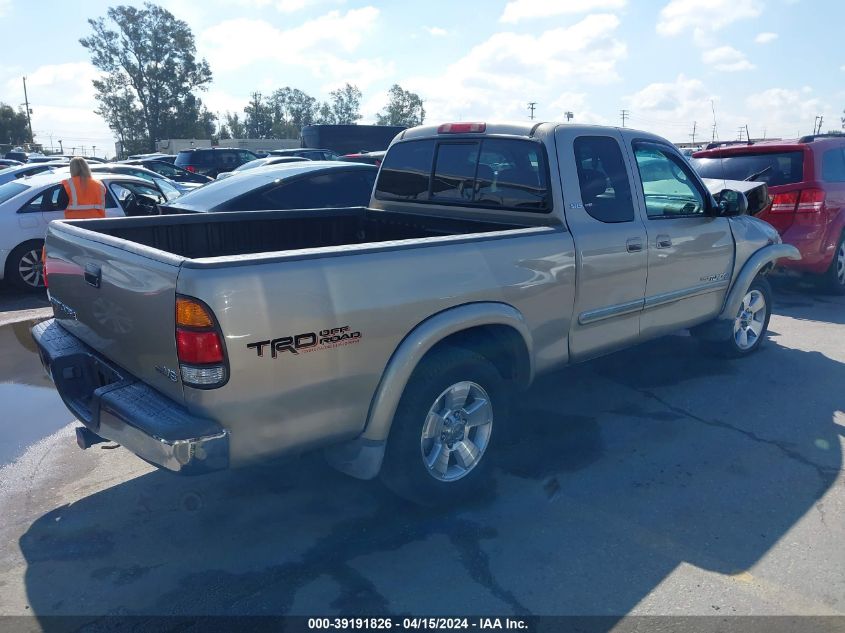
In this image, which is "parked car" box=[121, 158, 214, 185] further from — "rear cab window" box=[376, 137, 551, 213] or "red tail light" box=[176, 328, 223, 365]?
"red tail light" box=[176, 328, 223, 365]

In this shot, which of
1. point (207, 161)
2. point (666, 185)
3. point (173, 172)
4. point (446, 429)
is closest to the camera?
Answer: point (446, 429)

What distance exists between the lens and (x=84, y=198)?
7445 millimetres

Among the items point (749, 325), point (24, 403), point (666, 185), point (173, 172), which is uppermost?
point (173, 172)

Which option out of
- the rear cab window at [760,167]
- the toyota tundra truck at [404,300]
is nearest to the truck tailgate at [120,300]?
the toyota tundra truck at [404,300]

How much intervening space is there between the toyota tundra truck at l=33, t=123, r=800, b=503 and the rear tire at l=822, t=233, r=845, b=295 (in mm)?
3277

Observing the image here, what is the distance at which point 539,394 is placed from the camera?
17.2 feet

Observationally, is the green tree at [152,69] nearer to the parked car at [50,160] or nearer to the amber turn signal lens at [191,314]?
the parked car at [50,160]

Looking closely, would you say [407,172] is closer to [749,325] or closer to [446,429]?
[446,429]

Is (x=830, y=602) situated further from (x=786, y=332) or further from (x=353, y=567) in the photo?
(x=786, y=332)

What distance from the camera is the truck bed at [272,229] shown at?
4.35 m

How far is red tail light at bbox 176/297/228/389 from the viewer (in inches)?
101

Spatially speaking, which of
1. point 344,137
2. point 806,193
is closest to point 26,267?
point 806,193

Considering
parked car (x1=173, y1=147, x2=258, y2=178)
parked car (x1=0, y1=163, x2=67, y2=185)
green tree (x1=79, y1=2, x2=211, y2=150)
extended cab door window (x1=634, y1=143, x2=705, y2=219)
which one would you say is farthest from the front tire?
green tree (x1=79, y1=2, x2=211, y2=150)

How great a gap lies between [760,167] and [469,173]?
204 inches
